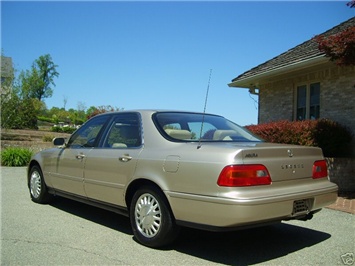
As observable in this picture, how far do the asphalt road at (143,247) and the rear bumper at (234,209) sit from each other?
48cm

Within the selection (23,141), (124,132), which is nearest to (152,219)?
(124,132)

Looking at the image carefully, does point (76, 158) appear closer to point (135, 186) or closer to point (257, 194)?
point (135, 186)

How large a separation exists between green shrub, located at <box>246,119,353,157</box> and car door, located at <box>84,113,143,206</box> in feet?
18.9

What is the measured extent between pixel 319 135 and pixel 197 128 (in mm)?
5773

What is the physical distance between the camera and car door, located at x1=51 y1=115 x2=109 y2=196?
212 inches

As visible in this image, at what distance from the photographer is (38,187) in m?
6.63

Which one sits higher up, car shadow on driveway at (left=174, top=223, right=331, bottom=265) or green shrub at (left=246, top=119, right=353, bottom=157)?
green shrub at (left=246, top=119, right=353, bottom=157)

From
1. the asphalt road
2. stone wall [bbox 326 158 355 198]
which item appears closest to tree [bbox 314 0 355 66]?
stone wall [bbox 326 158 355 198]

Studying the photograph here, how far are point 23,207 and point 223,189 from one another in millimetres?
4195

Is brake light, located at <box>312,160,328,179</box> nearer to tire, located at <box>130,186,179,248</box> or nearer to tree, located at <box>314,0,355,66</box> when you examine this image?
tire, located at <box>130,186,179,248</box>

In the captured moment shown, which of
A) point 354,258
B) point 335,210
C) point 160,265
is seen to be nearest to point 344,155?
point 335,210

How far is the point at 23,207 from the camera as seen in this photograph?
630 cm

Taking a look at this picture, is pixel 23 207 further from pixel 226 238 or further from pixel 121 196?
pixel 226 238

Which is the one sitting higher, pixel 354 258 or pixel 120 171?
pixel 120 171
